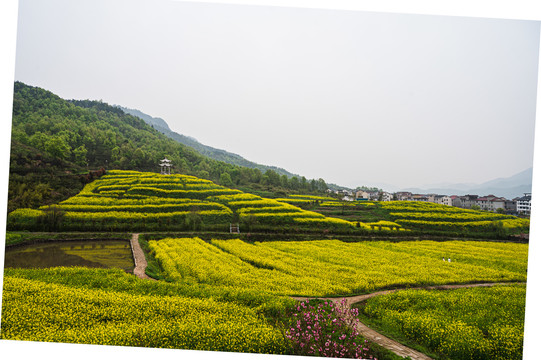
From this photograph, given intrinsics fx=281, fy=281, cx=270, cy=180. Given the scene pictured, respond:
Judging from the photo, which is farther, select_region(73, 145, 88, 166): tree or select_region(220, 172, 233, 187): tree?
select_region(220, 172, 233, 187): tree

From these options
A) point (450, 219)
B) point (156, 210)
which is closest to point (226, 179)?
point (156, 210)

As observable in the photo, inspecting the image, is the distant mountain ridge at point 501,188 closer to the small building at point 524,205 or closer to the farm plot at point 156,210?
the small building at point 524,205

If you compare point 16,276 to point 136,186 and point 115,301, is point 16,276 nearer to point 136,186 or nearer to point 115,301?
point 115,301

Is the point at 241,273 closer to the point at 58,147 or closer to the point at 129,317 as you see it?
the point at 129,317

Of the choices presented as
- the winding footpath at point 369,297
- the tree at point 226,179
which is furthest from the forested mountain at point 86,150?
the winding footpath at point 369,297

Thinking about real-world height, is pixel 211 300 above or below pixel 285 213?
below

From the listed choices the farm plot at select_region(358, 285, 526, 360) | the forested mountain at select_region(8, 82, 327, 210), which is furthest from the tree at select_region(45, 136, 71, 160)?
the farm plot at select_region(358, 285, 526, 360)

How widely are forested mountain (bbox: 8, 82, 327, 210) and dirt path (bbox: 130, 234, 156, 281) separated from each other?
5.69 metres

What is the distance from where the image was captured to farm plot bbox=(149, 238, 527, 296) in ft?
31.1

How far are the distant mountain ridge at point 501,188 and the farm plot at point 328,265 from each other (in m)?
3.14

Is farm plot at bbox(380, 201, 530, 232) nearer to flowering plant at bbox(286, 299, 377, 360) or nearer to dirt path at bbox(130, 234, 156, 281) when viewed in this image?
flowering plant at bbox(286, 299, 377, 360)

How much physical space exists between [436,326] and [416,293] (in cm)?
189

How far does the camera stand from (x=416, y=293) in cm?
869

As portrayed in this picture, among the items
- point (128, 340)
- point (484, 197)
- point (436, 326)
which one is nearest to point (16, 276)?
point (128, 340)
